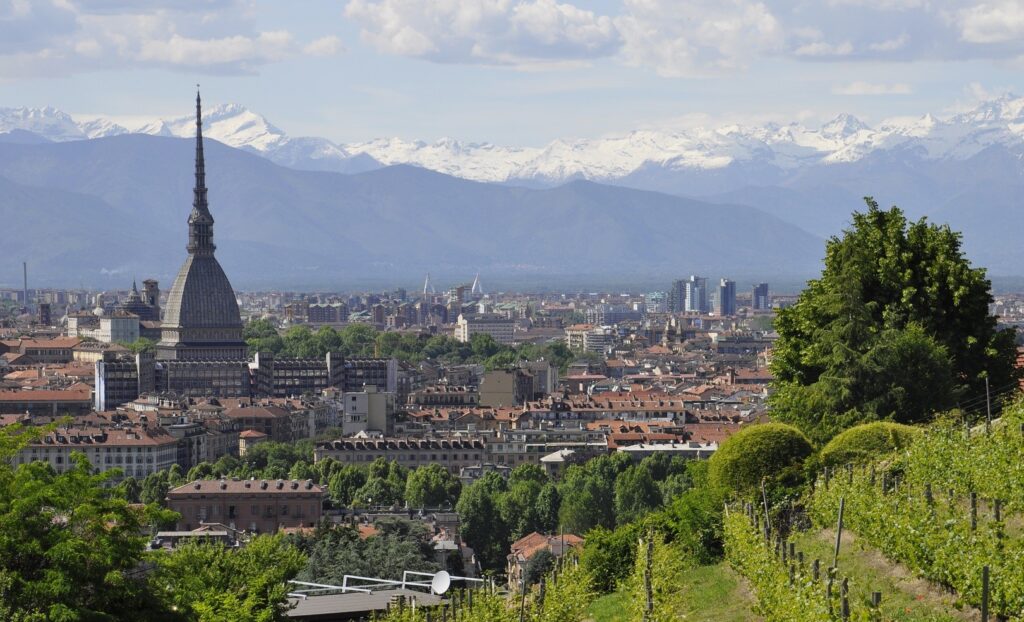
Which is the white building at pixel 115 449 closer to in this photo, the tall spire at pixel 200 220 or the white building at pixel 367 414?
the white building at pixel 367 414

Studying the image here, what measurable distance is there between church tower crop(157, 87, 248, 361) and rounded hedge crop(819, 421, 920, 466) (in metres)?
140

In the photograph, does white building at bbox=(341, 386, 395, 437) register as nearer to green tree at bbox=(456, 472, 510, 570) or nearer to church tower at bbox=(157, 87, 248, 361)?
green tree at bbox=(456, 472, 510, 570)

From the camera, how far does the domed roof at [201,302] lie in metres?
174

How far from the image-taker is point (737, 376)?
15525 cm

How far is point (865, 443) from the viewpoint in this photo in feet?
100

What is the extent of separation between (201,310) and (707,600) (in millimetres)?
152326

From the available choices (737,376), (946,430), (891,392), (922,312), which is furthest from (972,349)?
(737,376)

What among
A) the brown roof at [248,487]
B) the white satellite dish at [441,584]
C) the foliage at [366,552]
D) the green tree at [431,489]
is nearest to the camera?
the white satellite dish at [441,584]

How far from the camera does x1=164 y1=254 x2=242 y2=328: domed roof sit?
174 m

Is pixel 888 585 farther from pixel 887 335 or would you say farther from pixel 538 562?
pixel 538 562

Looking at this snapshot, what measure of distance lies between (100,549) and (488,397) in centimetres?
10966

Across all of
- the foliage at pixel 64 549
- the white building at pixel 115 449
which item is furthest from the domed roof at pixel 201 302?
the foliage at pixel 64 549

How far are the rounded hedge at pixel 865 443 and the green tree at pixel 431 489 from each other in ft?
158

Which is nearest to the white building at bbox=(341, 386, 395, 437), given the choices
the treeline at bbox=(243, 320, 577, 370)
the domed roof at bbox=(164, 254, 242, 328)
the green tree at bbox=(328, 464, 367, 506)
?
the green tree at bbox=(328, 464, 367, 506)
